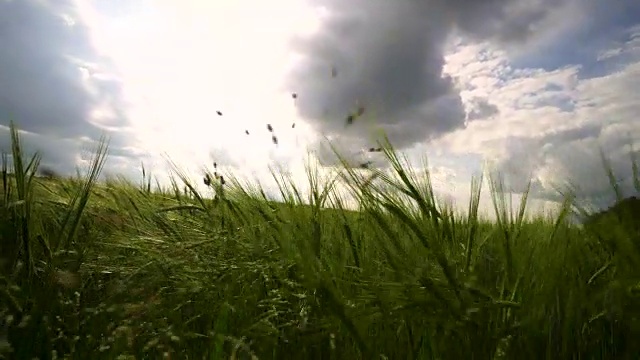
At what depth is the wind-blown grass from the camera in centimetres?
129

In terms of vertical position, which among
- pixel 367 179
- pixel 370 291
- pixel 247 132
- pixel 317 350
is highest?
pixel 247 132

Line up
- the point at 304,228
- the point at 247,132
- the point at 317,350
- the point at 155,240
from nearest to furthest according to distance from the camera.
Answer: the point at 317,350
the point at 304,228
the point at 155,240
the point at 247,132

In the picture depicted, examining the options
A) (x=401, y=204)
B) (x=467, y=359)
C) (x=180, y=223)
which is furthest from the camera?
(x=180, y=223)

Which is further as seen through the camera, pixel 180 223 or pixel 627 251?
pixel 180 223

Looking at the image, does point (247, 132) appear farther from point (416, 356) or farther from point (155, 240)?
point (416, 356)

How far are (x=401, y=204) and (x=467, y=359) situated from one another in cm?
38

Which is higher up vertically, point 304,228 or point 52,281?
point 304,228

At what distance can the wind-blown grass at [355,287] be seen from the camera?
1290mm

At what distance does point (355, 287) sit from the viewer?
1.65 metres

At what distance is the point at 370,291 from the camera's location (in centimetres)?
143

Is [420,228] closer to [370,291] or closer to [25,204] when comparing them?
[370,291]

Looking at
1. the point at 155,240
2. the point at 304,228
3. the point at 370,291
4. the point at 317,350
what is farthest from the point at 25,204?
the point at 370,291

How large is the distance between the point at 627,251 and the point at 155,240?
1626mm

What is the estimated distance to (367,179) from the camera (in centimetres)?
144
